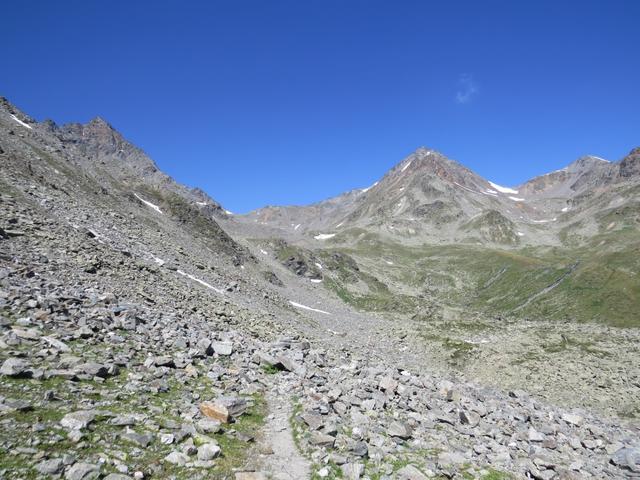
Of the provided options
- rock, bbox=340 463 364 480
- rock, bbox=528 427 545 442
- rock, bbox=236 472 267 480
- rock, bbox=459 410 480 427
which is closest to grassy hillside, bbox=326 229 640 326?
rock, bbox=528 427 545 442

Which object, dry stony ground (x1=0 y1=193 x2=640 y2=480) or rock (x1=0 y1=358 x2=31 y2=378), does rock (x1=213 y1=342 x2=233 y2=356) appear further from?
rock (x1=0 y1=358 x2=31 y2=378)

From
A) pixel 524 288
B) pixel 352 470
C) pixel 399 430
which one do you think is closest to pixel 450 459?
pixel 399 430

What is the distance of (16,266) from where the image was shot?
943 inches

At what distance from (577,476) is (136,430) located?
19.7 m

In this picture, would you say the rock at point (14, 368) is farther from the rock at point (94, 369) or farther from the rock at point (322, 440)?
the rock at point (322, 440)

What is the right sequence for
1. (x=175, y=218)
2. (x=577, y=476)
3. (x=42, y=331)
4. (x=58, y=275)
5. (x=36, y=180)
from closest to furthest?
(x=42, y=331), (x=577, y=476), (x=58, y=275), (x=36, y=180), (x=175, y=218)

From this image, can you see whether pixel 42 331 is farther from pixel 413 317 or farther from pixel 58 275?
pixel 413 317

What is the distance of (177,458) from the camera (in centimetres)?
1248

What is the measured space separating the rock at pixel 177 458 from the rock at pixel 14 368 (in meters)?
5.96

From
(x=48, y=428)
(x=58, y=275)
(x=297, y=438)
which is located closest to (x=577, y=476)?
(x=297, y=438)

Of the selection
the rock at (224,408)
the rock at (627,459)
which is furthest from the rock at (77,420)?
the rock at (627,459)

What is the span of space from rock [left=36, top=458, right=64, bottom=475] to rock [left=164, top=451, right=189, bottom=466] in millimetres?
2888

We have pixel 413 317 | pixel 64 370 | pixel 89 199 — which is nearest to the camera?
pixel 64 370

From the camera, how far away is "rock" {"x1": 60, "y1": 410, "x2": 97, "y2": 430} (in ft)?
39.9
